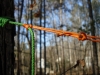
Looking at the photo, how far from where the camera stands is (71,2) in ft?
36.0

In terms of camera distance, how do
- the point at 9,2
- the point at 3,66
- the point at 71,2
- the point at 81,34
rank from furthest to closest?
the point at 71,2 < the point at 9,2 < the point at 3,66 < the point at 81,34

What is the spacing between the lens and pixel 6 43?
132 centimetres

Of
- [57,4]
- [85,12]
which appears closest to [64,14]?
[57,4]

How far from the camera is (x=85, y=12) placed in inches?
442

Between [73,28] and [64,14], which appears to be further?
[73,28]

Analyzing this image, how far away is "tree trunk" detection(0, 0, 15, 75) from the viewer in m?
1.27

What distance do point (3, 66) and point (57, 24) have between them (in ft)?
28.8

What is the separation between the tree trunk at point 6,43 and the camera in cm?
127

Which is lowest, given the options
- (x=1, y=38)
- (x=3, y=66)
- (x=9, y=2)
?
(x=3, y=66)

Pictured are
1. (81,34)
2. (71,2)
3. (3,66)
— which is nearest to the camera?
(81,34)

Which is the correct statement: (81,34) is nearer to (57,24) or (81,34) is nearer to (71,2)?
(57,24)

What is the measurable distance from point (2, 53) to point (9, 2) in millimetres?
297

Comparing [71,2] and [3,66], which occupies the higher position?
[71,2]

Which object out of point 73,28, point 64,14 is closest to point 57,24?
point 64,14
